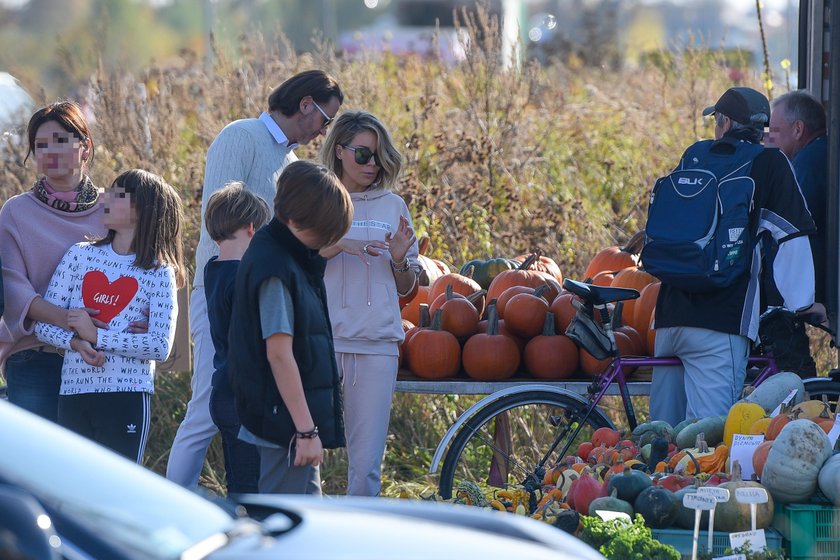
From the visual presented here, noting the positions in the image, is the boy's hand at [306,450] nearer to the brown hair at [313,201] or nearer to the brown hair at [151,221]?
the brown hair at [313,201]

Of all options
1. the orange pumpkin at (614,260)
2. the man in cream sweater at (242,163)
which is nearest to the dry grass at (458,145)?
the orange pumpkin at (614,260)

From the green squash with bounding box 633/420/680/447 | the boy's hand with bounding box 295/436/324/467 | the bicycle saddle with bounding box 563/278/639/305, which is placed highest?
the bicycle saddle with bounding box 563/278/639/305

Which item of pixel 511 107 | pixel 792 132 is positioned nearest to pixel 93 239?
pixel 792 132

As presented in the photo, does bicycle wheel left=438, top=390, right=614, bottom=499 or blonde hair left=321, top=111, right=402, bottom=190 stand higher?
blonde hair left=321, top=111, right=402, bottom=190

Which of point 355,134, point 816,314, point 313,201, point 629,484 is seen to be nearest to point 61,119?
point 355,134

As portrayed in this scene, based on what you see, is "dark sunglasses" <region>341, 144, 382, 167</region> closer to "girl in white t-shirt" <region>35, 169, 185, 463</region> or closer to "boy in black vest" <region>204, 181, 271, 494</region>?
"boy in black vest" <region>204, 181, 271, 494</region>

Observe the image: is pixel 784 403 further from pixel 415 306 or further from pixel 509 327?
pixel 415 306

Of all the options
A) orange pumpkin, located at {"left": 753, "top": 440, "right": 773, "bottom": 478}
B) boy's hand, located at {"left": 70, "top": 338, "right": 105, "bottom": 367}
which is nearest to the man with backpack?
orange pumpkin, located at {"left": 753, "top": 440, "right": 773, "bottom": 478}

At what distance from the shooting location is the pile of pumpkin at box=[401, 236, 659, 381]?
630 centimetres

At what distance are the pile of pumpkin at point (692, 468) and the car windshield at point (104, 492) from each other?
219 cm

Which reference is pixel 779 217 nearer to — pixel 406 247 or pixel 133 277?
pixel 406 247

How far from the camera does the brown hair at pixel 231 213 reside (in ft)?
16.4

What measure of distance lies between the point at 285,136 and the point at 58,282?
1.33 m

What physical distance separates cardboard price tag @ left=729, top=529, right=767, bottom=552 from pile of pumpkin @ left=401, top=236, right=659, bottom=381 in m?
1.95
